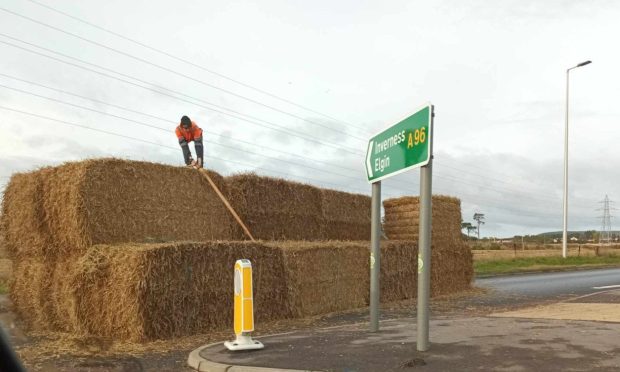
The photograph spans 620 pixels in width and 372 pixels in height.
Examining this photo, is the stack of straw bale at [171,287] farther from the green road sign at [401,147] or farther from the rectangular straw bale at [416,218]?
the rectangular straw bale at [416,218]

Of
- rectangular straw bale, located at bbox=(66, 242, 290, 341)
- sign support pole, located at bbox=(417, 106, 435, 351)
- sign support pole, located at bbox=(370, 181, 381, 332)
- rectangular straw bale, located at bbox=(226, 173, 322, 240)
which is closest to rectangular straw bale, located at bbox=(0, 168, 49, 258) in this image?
rectangular straw bale, located at bbox=(66, 242, 290, 341)

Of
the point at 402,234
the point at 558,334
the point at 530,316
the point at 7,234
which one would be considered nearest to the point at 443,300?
the point at 402,234

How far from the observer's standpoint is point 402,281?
50.5ft

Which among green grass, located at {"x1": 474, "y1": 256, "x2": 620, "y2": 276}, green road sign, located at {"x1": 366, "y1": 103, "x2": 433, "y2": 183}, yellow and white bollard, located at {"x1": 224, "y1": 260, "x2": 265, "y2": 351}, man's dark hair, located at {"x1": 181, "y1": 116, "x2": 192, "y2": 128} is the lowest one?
green grass, located at {"x1": 474, "y1": 256, "x2": 620, "y2": 276}

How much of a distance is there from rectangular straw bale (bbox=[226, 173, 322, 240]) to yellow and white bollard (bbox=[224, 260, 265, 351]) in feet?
17.1

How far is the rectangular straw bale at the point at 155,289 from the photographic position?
9000 millimetres

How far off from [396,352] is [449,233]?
1063 cm

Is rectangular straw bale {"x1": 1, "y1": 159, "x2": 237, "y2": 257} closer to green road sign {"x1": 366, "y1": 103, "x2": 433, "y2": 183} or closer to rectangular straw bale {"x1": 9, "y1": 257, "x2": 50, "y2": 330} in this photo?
rectangular straw bale {"x1": 9, "y1": 257, "x2": 50, "y2": 330}

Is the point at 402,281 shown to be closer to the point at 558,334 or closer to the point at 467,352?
the point at 558,334

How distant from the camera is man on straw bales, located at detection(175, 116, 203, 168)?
13516 millimetres

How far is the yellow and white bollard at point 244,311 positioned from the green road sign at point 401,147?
2.46m

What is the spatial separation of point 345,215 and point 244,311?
8918mm

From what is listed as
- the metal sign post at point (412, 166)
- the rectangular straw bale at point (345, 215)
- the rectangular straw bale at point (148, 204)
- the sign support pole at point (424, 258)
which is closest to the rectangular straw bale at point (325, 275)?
the rectangular straw bale at point (148, 204)

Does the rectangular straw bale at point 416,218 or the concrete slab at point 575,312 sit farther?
Answer: the rectangular straw bale at point 416,218
